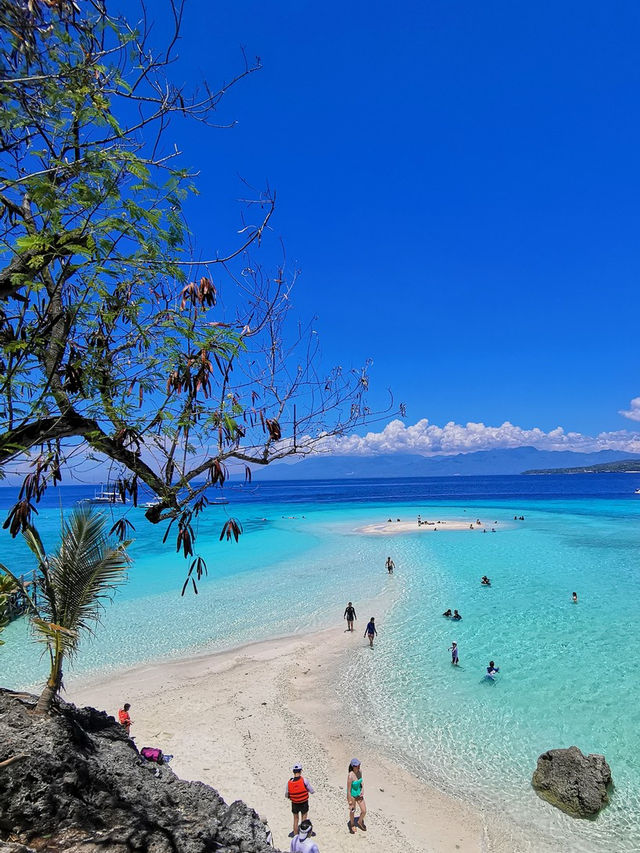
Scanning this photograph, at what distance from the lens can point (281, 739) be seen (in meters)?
12.5

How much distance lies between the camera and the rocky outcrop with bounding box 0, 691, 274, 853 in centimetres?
446

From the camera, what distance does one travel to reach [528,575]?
98.9 ft

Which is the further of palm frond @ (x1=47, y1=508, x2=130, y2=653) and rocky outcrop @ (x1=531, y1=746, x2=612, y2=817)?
rocky outcrop @ (x1=531, y1=746, x2=612, y2=817)

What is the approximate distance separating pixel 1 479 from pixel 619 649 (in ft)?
69.4

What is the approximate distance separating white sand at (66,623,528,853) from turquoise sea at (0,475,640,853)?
0.91 m

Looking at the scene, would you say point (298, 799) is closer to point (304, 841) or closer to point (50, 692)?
point (304, 841)

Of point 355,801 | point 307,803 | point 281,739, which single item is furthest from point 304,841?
point 281,739

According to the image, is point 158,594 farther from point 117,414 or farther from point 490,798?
point 117,414

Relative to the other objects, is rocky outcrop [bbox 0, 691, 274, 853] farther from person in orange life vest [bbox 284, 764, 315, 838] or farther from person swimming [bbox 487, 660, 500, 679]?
person swimming [bbox 487, 660, 500, 679]

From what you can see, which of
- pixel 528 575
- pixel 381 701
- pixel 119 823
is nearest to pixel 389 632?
pixel 381 701

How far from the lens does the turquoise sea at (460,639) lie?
11.0 metres

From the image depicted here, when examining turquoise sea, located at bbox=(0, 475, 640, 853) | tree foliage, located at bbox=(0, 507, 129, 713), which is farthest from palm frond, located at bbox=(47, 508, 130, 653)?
turquoise sea, located at bbox=(0, 475, 640, 853)

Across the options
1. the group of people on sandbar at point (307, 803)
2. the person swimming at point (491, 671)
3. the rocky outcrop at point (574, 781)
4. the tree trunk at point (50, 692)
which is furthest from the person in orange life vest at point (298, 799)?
the person swimming at point (491, 671)

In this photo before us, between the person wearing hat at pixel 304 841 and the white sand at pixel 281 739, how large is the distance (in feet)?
1.71
